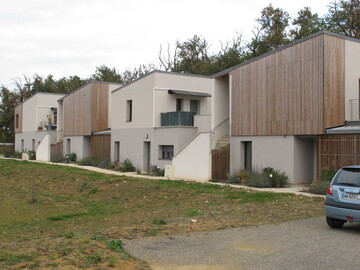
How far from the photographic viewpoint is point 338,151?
57.4 feet

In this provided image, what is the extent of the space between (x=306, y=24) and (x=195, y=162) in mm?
22989

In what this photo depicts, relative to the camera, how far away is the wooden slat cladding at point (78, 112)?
37.5 meters

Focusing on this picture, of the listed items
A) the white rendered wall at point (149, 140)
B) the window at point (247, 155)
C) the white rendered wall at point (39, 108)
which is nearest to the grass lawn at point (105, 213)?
the window at point (247, 155)

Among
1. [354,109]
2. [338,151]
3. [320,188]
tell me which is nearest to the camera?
[320,188]

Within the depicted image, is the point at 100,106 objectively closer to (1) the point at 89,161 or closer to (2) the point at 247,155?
(1) the point at 89,161

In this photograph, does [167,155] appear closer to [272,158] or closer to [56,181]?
[56,181]

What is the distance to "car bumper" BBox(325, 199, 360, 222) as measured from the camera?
29.4 ft

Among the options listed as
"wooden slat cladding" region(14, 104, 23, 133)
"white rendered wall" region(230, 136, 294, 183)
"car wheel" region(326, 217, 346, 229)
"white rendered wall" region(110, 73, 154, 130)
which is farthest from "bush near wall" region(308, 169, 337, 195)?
"wooden slat cladding" region(14, 104, 23, 133)

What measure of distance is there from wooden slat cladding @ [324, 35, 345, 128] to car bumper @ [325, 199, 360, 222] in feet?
29.9

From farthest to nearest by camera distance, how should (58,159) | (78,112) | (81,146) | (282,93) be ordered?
(58,159) < (78,112) < (81,146) < (282,93)

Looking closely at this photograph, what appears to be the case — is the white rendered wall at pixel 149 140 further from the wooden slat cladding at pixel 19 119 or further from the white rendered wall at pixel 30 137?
the wooden slat cladding at pixel 19 119

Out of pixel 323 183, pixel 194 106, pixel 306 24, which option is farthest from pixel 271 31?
pixel 323 183

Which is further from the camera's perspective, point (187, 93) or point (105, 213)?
point (187, 93)

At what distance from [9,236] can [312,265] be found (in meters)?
8.30
